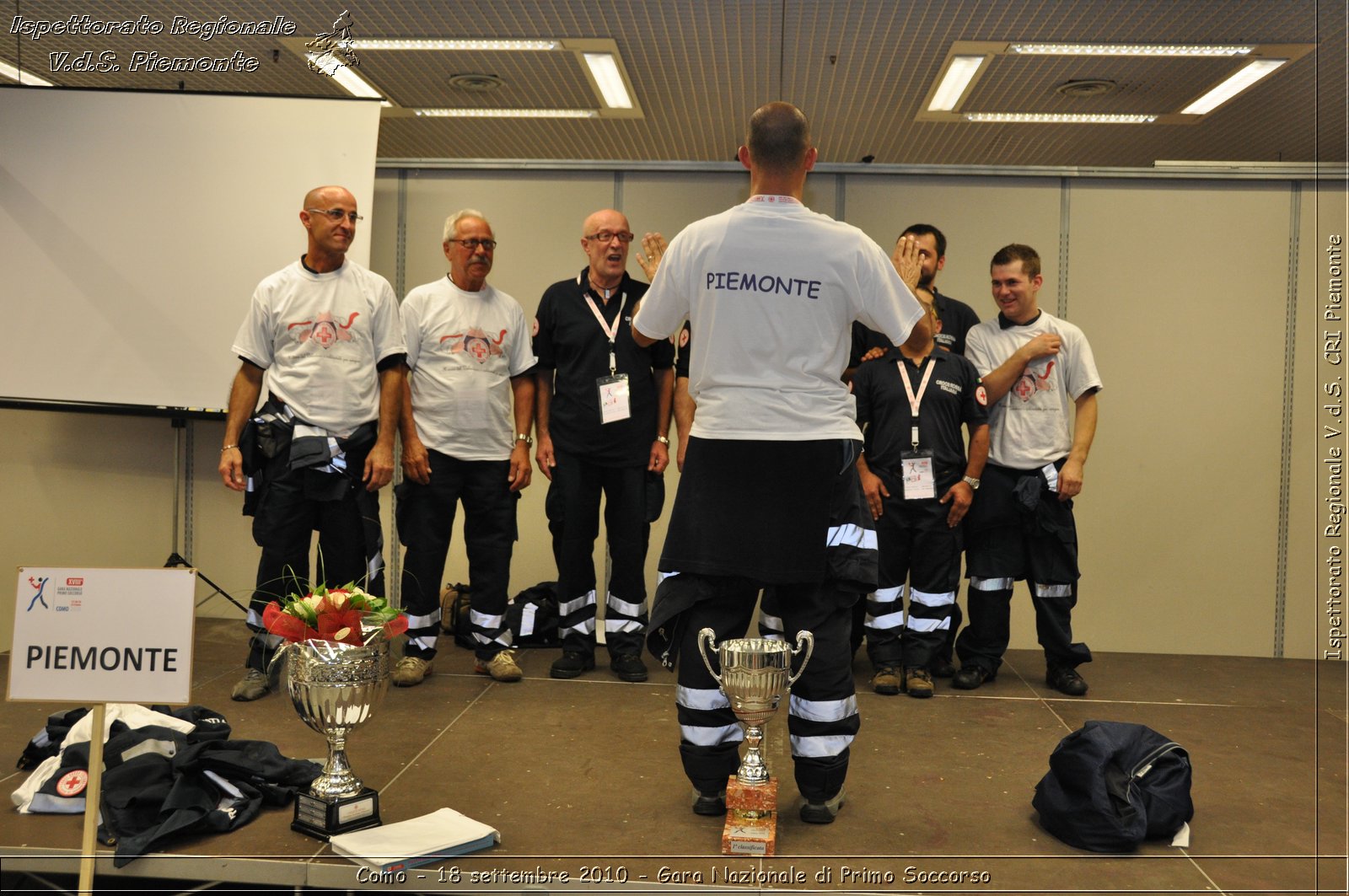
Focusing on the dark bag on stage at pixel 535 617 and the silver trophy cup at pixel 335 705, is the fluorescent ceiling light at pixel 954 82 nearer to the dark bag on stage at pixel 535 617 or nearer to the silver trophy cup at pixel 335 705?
the dark bag on stage at pixel 535 617

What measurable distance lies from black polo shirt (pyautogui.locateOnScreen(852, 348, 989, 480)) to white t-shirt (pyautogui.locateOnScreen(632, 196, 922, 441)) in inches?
54.6

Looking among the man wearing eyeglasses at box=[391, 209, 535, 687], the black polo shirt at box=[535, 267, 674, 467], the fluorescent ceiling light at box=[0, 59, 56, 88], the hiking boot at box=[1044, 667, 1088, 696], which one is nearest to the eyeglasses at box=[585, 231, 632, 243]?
the black polo shirt at box=[535, 267, 674, 467]

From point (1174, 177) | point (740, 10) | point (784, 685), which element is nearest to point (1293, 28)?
point (1174, 177)

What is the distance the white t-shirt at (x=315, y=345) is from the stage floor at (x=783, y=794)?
1.09 metres

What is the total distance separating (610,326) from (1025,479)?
172 cm

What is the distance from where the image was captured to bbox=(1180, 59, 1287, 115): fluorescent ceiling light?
22.6 feet

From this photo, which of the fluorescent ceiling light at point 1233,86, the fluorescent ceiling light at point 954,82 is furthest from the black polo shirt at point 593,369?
the fluorescent ceiling light at point 1233,86

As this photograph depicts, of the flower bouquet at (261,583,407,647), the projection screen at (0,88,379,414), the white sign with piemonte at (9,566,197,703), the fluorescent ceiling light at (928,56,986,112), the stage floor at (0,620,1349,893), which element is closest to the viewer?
the white sign with piemonte at (9,566,197,703)

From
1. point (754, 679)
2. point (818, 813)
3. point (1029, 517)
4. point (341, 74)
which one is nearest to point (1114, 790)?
point (818, 813)

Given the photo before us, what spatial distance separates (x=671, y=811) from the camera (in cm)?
274

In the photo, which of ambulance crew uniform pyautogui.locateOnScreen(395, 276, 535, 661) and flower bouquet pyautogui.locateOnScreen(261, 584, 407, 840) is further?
ambulance crew uniform pyautogui.locateOnScreen(395, 276, 535, 661)

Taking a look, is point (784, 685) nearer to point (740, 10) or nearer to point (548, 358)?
point (548, 358)

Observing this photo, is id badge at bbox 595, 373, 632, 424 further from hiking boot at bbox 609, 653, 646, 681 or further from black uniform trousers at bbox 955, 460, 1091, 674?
black uniform trousers at bbox 955, 460, 1091, 674

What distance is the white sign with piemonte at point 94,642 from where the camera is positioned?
2240 mm
